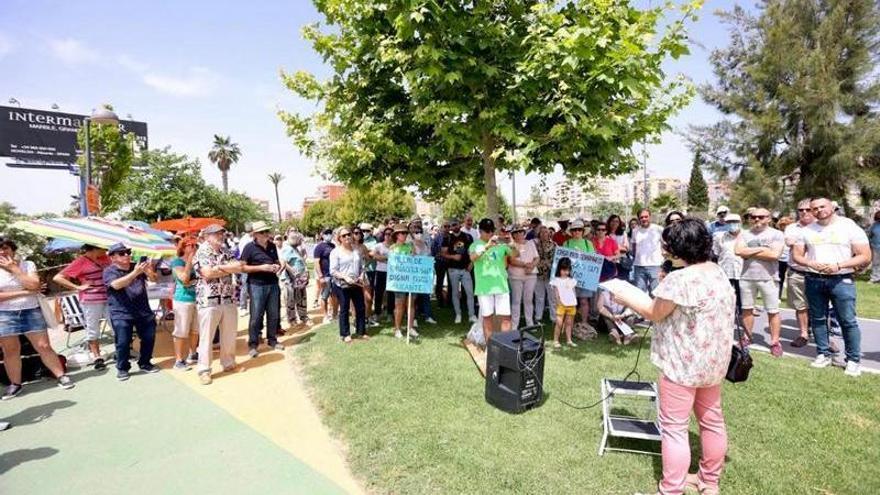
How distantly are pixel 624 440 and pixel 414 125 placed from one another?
561 centimetres

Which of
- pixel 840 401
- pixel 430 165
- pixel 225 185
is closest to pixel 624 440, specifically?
pixel 840 401

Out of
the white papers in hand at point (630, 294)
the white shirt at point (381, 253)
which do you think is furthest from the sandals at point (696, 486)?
the white shirt at point (381, 253)

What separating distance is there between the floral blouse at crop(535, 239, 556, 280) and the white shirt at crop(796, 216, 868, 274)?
12.2 feet

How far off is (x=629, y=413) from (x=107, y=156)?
22.0 meters

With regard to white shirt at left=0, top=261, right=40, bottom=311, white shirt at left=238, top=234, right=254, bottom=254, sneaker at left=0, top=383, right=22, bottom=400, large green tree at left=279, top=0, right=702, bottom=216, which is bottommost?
sneaker at left=0, top=383, right=22, bottom=400

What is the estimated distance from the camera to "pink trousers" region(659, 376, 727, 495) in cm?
304

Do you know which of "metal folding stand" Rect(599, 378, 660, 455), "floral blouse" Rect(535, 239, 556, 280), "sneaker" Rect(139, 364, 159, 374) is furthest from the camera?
"floral blouse" Rect(535, 239, 556, 280)

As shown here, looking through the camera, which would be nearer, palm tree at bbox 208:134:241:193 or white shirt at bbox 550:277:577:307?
white shirt at bbox 550:277:577:307

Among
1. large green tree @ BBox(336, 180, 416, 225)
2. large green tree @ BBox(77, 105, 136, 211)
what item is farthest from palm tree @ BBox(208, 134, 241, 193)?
large green tree @ BBox(77, 105, 136, 211)

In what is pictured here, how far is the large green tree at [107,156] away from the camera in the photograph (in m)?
17.5

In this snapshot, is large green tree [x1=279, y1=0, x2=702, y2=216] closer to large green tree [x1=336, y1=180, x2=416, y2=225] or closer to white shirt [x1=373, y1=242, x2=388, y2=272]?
white shirt [x1=373, y1=242, x2=388, y2=272]

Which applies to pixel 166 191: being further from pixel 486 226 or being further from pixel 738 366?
pixel 738 366

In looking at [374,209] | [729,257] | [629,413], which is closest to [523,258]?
[629,413]

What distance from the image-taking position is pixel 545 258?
8.33 m
